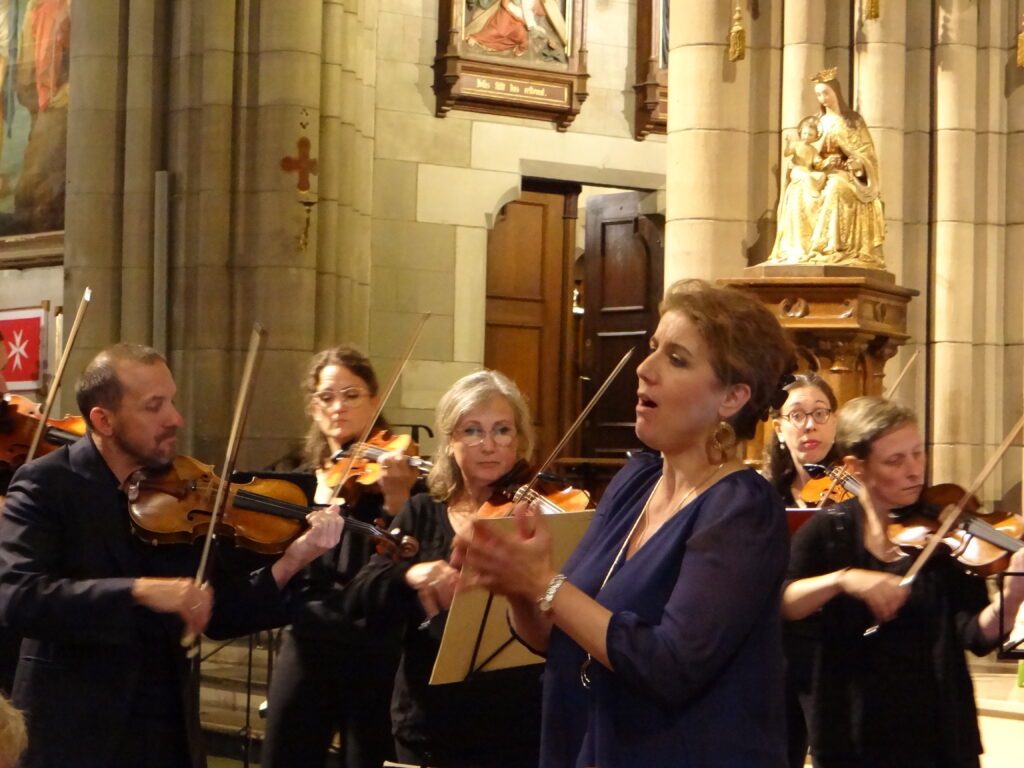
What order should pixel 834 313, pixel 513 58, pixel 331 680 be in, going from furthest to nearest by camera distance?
1. pixel 513 58
2. pixel 834 313
3. pixel 331 680

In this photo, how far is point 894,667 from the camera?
11.1ft

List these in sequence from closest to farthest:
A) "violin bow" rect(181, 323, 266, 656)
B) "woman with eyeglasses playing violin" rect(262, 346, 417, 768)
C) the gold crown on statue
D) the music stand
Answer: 1. the music stand
2. "violin bow" rect(181, 323, 266, 656)
3. "woman with eyeglasses playing violin" rect(262, 346, 417, 768)
4. the gold crown on statue

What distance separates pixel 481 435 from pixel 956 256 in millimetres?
4601

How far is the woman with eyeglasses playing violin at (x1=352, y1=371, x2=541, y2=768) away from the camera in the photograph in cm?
367

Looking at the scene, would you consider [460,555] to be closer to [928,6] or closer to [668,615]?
[668,615]

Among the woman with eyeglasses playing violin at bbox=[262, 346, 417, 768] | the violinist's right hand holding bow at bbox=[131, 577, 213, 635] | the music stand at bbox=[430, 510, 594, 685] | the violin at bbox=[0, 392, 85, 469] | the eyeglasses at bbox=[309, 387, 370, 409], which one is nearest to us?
the music stand at bbox=[430, 510, 594, 685]

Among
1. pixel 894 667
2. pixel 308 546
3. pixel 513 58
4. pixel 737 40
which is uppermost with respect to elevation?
pixel 513 58

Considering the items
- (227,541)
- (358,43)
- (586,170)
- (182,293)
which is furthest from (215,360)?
(227,541)

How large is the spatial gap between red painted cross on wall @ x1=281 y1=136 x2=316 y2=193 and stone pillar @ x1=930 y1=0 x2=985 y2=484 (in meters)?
4.28

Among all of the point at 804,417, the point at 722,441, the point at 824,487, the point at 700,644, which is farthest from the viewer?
the point at 804,417

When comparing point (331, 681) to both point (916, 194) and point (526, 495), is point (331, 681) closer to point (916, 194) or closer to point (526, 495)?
point (526, 495)

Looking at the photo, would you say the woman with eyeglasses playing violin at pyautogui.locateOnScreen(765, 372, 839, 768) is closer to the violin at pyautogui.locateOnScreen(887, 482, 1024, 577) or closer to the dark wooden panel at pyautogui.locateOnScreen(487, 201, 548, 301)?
the violin at pyautogui.locateOnScreen(887, 482, 1024, 577)

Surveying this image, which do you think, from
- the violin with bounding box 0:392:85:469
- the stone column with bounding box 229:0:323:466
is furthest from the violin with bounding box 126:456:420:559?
the stone column with bounding box 229:0:323:466

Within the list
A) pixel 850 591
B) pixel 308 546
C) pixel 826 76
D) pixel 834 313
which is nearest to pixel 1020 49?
pixel 826 76
